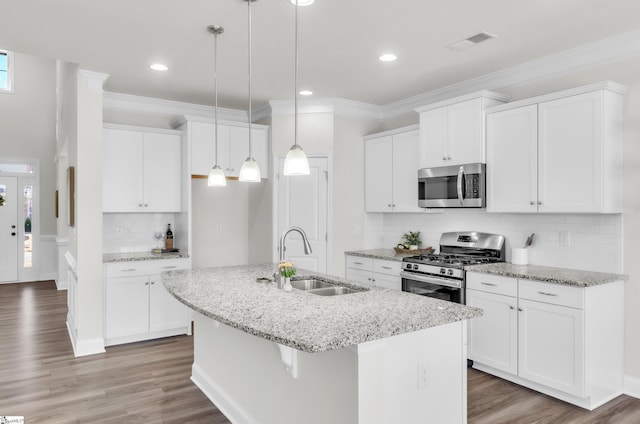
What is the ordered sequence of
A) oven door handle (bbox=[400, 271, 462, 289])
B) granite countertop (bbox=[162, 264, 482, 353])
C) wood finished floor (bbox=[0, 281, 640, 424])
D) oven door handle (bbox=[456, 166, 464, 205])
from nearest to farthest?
granite countertop (bbox=[162, 264, 482, 353]) < wood finished floor (bbox=[0, 281, 640, 424]) < oven door handle (bbox=[400, 271, 462, 289]) < oven door handle (bbox=[456, 166, 464, 205])

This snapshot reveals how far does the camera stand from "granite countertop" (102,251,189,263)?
14.9ft

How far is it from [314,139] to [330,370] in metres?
3.60

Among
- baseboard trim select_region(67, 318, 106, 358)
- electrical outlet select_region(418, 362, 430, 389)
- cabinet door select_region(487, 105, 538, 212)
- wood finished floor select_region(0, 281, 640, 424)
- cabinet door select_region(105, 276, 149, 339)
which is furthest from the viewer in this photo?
cabinet door select_region(105, 276, 149, 339)

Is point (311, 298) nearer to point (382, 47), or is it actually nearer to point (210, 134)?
point (382, 47)

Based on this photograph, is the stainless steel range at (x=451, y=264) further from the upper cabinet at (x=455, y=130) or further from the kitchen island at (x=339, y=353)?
the kitchen island at (x=339, y=353)

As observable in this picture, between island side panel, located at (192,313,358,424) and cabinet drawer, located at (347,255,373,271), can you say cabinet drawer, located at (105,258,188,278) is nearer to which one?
island side panel, located at (192,313,358,424)

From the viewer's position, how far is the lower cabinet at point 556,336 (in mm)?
3131

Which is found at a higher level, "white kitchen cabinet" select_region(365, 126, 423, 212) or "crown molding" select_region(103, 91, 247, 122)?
"crown molding" select_region(103, 91, 247, 122)

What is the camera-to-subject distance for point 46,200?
8.57 metres

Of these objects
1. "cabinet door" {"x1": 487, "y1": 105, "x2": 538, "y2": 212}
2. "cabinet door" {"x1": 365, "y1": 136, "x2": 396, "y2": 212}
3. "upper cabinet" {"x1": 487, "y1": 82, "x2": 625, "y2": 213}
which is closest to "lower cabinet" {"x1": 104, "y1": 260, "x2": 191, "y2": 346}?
"cabinet door" {"x1": 365, "y1": 136, "x2": 396, "y2": 212}

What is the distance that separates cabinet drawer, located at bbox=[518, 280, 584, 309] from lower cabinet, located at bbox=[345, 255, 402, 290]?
53.7 inches

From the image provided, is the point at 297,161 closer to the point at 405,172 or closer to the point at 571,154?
the point at 571,154

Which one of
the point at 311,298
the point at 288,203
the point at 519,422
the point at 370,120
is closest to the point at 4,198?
the point at 288,203

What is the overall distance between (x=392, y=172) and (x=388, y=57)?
1612mm
